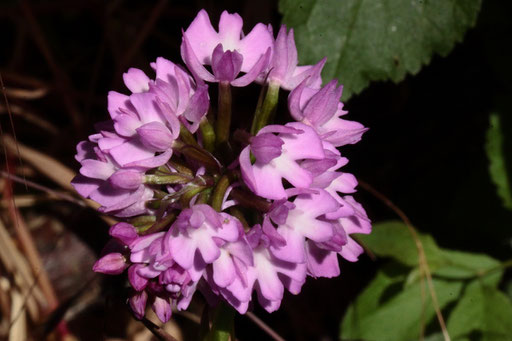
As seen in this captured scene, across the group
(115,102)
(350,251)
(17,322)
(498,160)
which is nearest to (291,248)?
(350,251)

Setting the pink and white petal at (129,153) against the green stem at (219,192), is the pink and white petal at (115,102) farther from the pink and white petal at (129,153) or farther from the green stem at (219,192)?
the green stem at (219,192)

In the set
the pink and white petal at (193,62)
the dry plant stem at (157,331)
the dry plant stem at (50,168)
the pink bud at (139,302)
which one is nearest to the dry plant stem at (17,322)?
the dry plant stem at (50,168)

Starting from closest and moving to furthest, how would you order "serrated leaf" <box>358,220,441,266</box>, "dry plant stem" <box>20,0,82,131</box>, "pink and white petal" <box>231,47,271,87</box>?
"pink and white petal" <box>231,47,271,87</box> < "serrated leaf" <box>358,220,441,266</box> < "dry plant stem" <box>20,0,82,131</box>

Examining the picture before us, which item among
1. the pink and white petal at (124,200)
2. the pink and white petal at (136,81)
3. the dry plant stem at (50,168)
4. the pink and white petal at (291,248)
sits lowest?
the dry plant stem at (50,168)

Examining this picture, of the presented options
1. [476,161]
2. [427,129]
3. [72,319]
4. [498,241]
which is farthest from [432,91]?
[72,319]


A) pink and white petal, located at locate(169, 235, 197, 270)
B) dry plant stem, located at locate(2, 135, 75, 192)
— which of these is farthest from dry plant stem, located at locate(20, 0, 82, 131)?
pink and white petal, located at locate(169, 235, 197, 270)

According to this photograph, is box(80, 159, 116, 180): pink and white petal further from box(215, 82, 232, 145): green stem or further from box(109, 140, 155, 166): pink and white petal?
box(215, 82, 232, 145): green stem
